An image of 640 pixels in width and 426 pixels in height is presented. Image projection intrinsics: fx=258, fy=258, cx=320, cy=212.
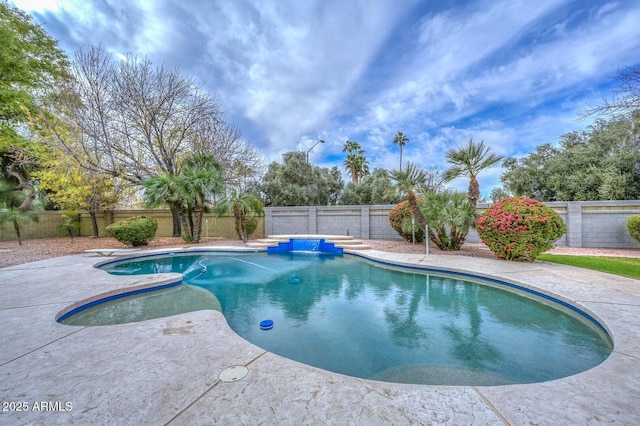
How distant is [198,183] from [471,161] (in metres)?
10.4

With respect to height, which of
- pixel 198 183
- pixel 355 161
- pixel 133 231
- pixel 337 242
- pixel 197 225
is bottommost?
pixel 337 242

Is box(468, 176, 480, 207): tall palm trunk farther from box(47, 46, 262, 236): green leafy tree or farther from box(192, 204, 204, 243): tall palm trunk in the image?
box(47, 46, 262, 236): green leafy tree

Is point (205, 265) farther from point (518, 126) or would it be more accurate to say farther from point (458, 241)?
point (518, 126)

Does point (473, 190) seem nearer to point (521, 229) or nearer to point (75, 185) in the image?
point (521, 229)

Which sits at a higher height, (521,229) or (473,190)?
(473,190)

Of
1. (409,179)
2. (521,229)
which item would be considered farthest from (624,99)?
(409,179)

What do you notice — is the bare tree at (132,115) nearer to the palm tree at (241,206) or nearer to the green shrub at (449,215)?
the palm tree at (241,206)

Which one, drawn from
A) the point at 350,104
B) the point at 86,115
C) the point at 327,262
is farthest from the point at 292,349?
the point at 350,104

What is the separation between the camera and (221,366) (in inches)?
89.7

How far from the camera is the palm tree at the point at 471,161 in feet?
25.4

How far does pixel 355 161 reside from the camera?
31672 mm

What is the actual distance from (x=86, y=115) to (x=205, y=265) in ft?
30.9

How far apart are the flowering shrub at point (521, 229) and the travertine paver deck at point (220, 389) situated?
3.87 metres

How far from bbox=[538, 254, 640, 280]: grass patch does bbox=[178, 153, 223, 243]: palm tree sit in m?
12.2
